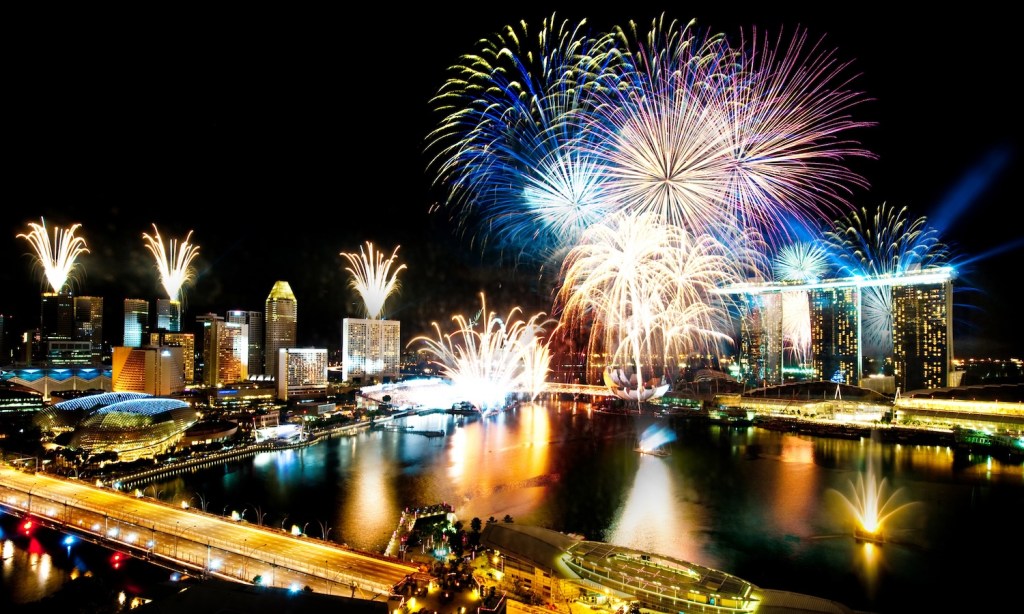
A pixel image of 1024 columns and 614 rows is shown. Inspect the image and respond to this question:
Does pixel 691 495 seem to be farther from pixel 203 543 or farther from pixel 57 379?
pixel 57 379

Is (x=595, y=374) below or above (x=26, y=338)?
below

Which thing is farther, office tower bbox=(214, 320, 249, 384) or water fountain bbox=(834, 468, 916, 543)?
office tower bbox=(214, 320, 249, 384)

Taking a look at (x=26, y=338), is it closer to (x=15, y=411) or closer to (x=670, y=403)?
(x=15, y=411)

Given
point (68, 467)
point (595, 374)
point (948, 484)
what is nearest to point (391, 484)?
point (68, 467)

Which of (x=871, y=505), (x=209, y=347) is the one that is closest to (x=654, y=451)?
(x=871, y=505)

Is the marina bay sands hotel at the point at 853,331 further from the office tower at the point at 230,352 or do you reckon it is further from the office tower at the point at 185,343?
the office tower at the point at 185,343

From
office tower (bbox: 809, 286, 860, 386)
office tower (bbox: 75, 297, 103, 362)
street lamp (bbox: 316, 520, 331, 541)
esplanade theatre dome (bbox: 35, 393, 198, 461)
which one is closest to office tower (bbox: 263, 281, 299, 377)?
office tower (bbox: 75, 297, 103, 362)

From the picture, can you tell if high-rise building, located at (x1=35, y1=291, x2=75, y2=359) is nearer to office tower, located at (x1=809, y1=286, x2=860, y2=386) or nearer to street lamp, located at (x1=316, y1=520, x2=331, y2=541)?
street lamp, located at (x1=316, y1=520, x2=331, y2=541)
